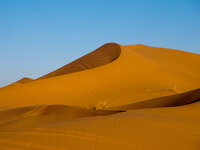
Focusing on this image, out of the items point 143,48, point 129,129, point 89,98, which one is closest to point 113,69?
point 89,98

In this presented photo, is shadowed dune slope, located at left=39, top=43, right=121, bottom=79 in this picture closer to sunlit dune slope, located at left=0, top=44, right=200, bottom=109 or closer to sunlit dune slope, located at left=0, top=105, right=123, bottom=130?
→ sunlit dune slope, located at left=0, top=44, right=200, bottom=109

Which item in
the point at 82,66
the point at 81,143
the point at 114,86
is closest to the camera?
the point at 81,143

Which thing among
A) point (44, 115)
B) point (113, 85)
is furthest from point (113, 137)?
point (113, 85)

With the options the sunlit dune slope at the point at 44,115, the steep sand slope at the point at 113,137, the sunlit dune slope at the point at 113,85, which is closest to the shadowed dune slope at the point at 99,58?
the sunlit dune slope at the point at 113,85

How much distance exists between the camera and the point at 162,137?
3252 mm

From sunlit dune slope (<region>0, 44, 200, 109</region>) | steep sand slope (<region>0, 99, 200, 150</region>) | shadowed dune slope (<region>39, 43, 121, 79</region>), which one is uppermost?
shadowed dune slope (<region>39, 43, 121, 79</region>)

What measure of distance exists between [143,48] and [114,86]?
1435 centimetres

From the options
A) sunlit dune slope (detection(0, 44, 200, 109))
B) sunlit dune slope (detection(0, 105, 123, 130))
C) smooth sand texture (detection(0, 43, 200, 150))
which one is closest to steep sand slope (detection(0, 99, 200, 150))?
smooth sand texture (detection(0, 43, 200, 150))

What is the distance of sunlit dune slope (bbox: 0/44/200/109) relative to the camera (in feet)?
46.9

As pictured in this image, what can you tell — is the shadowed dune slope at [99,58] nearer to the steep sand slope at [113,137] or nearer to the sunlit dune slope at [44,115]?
the sunlit dune slope at [44,115]

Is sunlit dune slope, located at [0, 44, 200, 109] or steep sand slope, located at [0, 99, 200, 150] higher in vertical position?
sunlit dune slope, located at [0, 44, 200, 109]

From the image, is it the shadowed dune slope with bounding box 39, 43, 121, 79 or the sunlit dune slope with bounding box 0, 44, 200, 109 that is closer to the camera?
the sunlit dune slope with bounding box 0, 44, 200, 109

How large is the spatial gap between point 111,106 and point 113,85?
551 centimetres

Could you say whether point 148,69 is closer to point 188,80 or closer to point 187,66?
point 188,80
